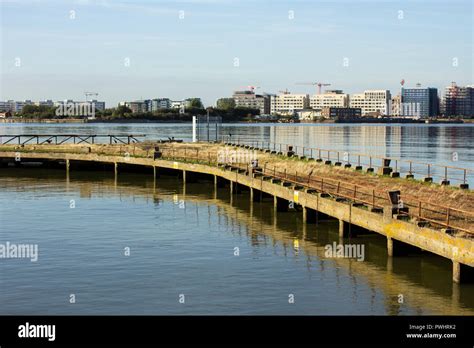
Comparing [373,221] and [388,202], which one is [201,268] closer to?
[373,221]

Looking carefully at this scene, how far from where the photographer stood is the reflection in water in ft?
82.0

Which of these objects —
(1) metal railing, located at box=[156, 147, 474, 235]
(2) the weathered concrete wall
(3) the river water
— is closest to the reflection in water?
(3) the river water

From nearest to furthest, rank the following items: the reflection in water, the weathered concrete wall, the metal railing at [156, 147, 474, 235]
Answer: the reflection in water → the weathered concrete wall → the metal railing at [156, 147, 474, 235]

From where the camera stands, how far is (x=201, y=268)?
30219mm

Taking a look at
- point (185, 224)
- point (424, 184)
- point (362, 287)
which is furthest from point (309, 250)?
point (424, 184)

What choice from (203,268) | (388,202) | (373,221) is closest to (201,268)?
(203,268)

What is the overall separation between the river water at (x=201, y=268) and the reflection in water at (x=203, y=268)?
0.15 feet

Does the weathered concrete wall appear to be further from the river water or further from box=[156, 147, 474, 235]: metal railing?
the river water

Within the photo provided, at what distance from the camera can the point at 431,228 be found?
2819cm

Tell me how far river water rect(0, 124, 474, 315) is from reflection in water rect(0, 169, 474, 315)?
5 centimetres

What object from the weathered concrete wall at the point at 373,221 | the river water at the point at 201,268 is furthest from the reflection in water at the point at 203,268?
the weathered concrete wall at the point at 373,221

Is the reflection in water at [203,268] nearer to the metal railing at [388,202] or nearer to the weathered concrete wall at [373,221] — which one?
the weathered concrete wall at [373,221]

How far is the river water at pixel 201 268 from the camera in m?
25.0

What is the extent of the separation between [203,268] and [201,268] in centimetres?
9
